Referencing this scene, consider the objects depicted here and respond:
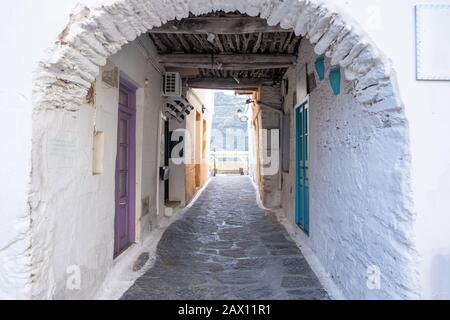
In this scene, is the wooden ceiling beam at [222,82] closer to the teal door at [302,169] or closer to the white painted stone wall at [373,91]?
the teal door at [302,169]

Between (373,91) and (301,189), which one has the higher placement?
(373,91)

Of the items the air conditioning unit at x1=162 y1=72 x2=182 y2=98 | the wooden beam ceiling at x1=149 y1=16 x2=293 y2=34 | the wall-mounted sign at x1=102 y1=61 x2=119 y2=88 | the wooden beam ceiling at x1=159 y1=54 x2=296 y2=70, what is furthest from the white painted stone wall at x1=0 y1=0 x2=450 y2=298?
the air conditioning unit at x1=162 y1=72 x2=182 y2=98

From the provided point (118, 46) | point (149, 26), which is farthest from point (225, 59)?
point (118, 46)

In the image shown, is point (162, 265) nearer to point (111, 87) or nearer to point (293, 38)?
point (111, 87)

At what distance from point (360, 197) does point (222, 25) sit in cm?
257

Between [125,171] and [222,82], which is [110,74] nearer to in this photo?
[125,171]

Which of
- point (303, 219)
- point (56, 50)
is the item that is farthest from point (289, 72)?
point (56, 50)

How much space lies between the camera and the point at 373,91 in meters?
2.02

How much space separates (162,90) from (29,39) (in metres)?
3.95

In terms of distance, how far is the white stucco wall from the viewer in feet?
6.24

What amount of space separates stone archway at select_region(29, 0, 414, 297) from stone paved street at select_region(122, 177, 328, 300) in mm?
1489

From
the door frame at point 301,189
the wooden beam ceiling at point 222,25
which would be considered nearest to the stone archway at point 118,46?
the wooden beam ceiling at point 222,25

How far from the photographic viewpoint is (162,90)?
5.84 metres

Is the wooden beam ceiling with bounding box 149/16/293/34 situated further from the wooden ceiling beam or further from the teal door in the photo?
the wooden ceiling beam
